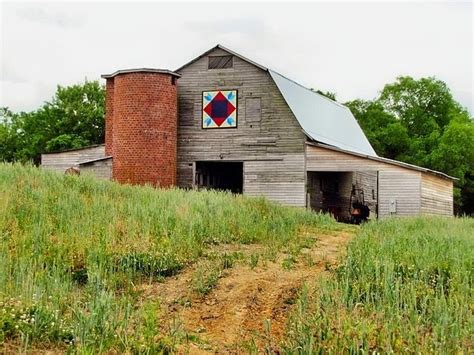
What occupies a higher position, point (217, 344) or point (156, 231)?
point (156, 231)

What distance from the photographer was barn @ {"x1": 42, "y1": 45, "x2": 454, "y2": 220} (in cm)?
2529

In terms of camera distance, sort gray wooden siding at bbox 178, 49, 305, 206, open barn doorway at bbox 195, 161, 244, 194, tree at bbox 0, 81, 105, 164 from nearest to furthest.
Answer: gray wooden siding at bbox 178, 49, 305, 206
open barn doorway at bbox 195, 161, 244, 194
tree at bbox 0, 81, 105, 164

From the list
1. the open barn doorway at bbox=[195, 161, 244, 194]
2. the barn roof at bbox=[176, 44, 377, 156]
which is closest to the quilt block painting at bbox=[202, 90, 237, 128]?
the barn roof at bbox=[176, 44, 377, 156]

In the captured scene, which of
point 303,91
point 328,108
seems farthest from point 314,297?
point 328,108

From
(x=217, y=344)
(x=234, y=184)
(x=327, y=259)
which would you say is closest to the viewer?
(x=217, y=344)

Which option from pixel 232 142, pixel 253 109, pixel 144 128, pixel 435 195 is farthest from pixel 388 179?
pixel 144 128

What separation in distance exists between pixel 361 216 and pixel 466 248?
57.4ft

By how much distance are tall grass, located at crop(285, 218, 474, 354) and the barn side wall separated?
16.0m

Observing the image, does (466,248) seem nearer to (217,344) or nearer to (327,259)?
(327,259)

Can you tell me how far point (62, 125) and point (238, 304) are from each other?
4992 cm

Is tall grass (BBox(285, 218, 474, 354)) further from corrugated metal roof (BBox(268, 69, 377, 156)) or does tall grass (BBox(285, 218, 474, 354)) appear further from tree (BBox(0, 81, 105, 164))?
tree (BBox(0, 81, 105, 164))

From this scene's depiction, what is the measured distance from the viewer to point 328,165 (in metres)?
25.4

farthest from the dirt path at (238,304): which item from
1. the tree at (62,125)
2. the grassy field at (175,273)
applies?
the tree at (62,125)

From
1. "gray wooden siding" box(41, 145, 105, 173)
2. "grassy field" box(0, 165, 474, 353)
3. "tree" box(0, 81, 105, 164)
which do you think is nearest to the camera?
"grassy field" box(0, 165, 474, 353)
